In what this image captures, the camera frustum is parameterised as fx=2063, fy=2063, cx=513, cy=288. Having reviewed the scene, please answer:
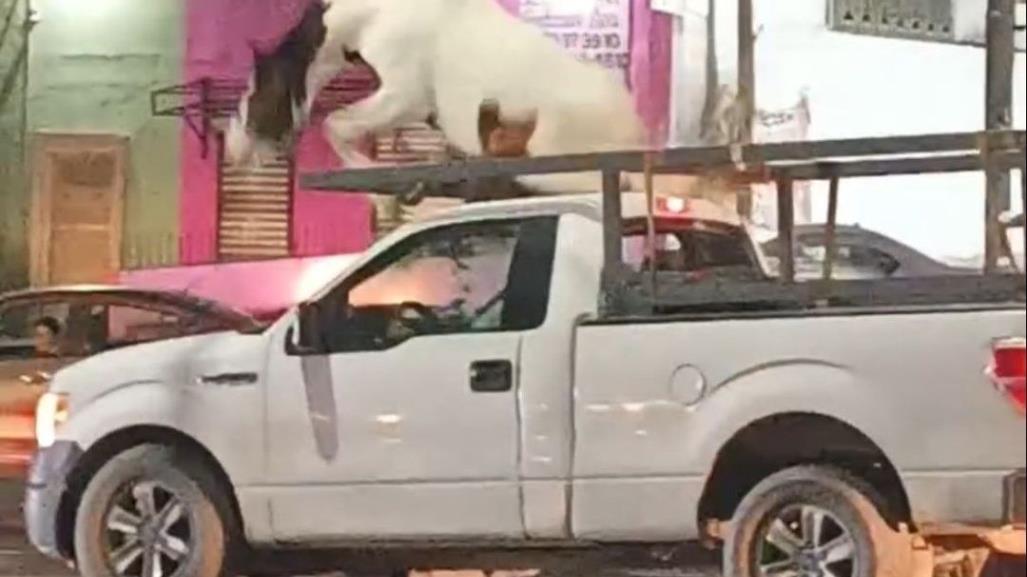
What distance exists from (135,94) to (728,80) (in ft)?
19.2

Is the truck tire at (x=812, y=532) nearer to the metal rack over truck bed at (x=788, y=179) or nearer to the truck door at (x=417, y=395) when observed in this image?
the metal rack over truck bed at (x=788, y=179)

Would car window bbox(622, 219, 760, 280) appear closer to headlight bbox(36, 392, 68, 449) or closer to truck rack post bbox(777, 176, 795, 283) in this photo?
truck rack post bbox(777, 176, 795, 283)

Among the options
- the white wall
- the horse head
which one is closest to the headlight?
the white wall

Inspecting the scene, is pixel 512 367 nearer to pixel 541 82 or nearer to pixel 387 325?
pixel 387 325

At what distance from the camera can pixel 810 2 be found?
19719 millimetres

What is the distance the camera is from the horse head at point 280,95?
20156 millimetres

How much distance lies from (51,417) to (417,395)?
6.26ft

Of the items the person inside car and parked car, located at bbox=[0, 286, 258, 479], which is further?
the person inside car

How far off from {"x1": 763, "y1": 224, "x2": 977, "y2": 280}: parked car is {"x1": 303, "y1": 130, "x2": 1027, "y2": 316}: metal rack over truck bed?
8cm

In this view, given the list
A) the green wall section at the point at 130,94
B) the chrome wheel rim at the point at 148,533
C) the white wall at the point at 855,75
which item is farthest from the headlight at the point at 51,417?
the green wall section at the point at 130,94

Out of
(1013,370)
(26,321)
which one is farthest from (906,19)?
(1013,370)

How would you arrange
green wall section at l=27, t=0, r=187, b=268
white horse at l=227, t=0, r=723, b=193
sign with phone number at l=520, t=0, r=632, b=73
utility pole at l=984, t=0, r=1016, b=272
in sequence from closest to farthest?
utility pole at l=984, t=0, r=1016, b=272
white horse at l=227, t=0, r=723, b=193
sign with phone number at l=520, t=0, r=632, b=73
green wall section at l=27, t=0, r=187, b=268

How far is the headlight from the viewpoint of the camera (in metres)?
9.41

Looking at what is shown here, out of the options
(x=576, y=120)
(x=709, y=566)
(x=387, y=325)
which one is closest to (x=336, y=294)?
(x=387, y=325)
